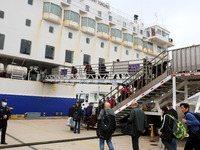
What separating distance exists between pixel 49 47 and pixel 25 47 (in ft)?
9.84

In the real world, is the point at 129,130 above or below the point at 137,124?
below

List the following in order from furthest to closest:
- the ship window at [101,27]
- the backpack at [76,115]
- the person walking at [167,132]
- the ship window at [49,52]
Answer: the ship window at [101,27] < the ship window at [49,52] < the backpack at [76,115] < the person walking at [167,132]

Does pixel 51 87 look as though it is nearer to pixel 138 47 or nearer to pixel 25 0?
pixel 25 0

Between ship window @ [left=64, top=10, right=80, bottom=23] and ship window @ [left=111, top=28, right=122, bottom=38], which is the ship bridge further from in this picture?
ship window @ [left=111, top=28, right=122, bottom=38]

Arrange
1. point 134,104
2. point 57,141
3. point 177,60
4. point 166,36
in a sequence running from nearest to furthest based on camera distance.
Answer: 1. point 134,104
2. point 57,141
3. point 177,60
4. point 166,36

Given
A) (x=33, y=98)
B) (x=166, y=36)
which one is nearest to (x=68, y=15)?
(x=33, y=98)

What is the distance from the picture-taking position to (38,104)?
20.0m

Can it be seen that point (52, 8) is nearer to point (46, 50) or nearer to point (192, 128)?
point (46, 50)

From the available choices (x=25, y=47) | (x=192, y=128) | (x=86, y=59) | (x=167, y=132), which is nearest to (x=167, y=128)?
(x=167, y=132)

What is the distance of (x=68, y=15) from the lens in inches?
944

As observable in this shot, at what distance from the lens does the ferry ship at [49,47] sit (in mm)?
19266

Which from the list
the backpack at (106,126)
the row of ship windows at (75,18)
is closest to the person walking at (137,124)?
the backpack at (106,126)

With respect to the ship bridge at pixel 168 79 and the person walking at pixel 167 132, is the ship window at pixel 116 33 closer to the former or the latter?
the ship bridge at pixel 168 79

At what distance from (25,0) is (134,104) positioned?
21367 millimetres
